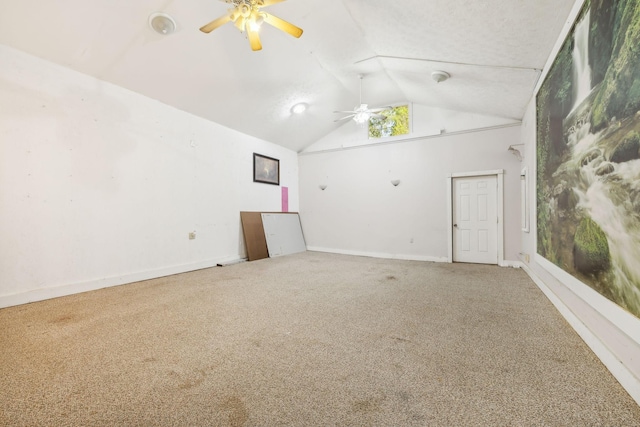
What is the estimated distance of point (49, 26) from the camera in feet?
9.74

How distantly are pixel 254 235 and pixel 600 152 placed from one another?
563 centimetres

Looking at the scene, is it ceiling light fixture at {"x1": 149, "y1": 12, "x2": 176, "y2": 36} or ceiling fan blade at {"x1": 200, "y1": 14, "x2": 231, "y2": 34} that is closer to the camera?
ceiling fan blade at {"x1": 200, "y1": 14, "x2": 231, "y2": 34}

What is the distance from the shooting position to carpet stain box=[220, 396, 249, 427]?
4.20 ft

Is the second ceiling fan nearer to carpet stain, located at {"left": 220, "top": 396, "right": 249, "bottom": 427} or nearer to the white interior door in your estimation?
carpet stain, located at {"left": 220, "top": 396, "right": 249, "bottom": 427}

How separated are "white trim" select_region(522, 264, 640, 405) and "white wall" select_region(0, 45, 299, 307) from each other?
5256 mm

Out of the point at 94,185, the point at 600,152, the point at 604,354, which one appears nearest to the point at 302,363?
the point at 604,354

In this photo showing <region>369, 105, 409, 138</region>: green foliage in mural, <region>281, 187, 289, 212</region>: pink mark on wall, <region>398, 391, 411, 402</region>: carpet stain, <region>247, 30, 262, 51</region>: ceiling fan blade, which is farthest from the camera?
<region>281, 187, 289, 212</region>: pink mark on wall

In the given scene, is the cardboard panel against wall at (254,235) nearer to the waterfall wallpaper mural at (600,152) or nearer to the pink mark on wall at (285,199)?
the pink mark on wall at (285,199)

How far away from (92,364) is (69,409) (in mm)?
496

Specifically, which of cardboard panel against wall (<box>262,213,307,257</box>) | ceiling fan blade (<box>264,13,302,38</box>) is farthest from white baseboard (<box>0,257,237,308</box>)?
ceiling fan blade (<box>264,13,302,38</box>)

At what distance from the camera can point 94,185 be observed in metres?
3.73

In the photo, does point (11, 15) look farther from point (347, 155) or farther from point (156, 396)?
point (347, 155)

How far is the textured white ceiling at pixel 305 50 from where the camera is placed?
9.14ft

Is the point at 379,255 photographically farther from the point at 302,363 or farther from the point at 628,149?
the point at 628,149
